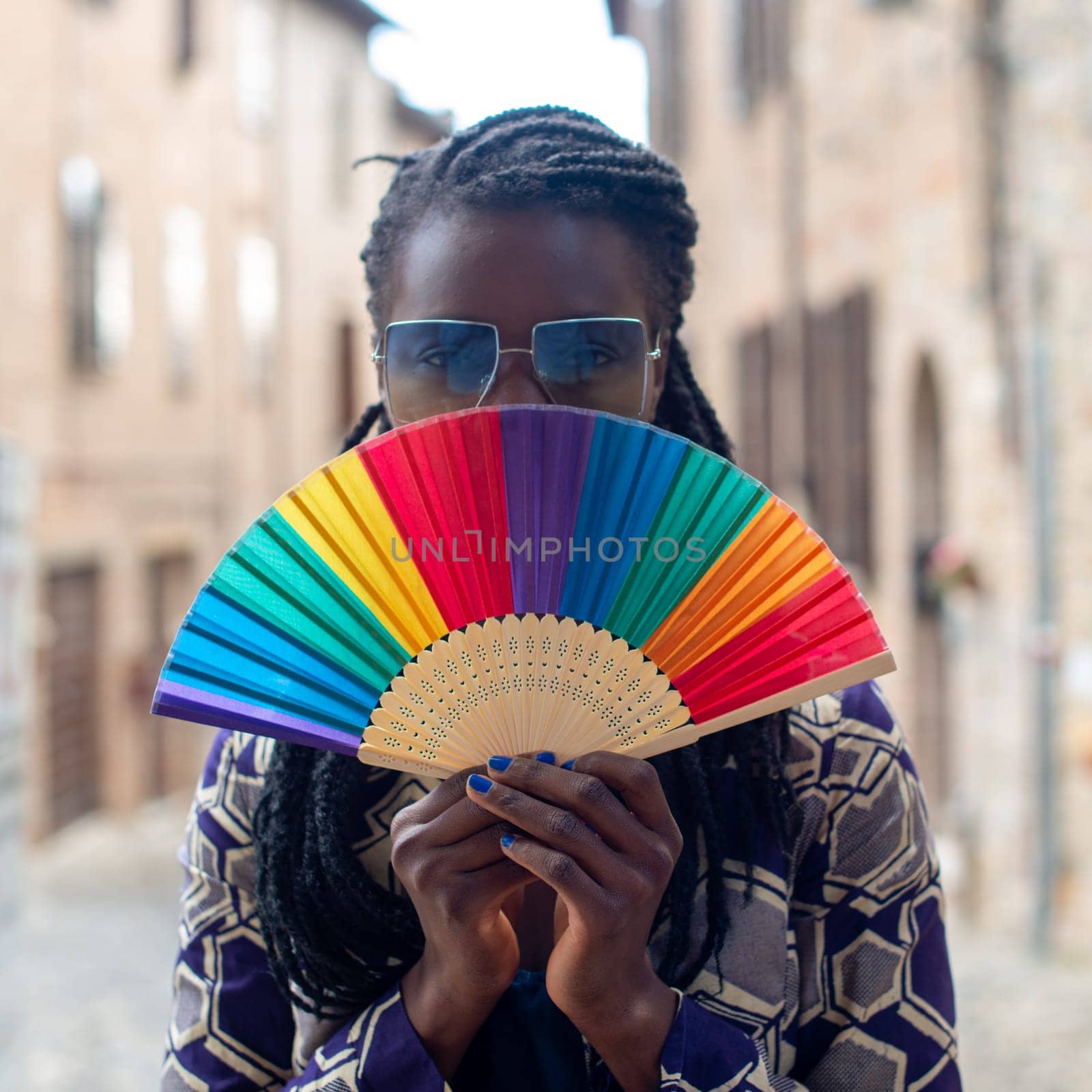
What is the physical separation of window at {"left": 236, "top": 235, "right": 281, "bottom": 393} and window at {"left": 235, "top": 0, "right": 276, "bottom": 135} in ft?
4.25

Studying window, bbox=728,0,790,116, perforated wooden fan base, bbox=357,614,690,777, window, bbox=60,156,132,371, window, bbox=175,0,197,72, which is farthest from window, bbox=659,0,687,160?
perforated wooden fan base, bbox=357,614,690,777

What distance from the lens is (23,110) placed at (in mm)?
8422

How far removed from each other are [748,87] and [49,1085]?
8.97 m

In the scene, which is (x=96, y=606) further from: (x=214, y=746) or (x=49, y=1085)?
(x=214, y=746)

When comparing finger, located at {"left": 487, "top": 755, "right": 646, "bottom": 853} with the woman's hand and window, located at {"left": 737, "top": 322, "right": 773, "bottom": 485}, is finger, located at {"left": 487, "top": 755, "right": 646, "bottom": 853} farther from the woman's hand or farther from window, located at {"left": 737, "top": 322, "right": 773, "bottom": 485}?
window, located at {"left": 737, "top": 322, "right": 773, "bottom": 485}

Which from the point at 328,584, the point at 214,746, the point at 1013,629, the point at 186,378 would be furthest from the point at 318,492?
the point at 186,378

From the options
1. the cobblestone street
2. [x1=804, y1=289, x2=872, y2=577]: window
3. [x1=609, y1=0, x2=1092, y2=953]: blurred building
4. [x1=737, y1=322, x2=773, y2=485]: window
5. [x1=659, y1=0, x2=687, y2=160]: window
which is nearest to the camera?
the cobblestone street

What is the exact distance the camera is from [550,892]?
4.05 ft

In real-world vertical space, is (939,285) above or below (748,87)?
below

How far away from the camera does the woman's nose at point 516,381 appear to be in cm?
117

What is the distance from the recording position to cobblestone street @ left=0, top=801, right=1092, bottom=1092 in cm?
492

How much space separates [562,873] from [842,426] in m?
8.07

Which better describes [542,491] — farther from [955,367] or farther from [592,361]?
[955,367]

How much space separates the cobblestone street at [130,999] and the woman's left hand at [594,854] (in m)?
3.81
